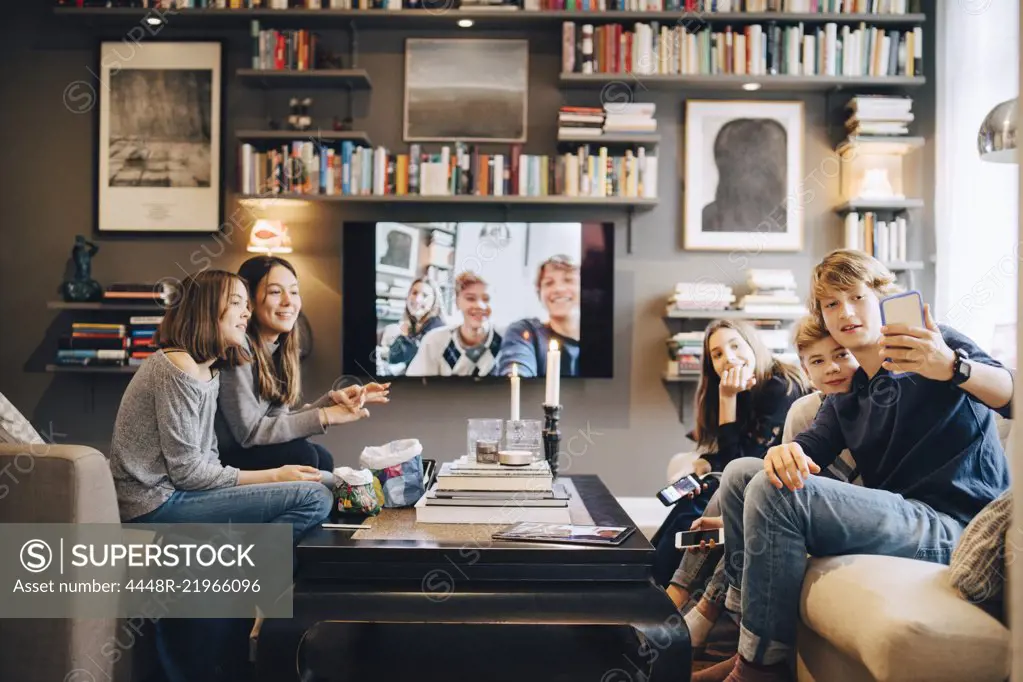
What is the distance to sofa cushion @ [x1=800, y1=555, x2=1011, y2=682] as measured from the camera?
1.45 metres

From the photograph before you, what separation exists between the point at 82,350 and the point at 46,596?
2259 millimetres

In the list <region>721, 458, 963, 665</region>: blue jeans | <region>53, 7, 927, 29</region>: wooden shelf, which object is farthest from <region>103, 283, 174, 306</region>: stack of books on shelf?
<region>721, 458, 963, 665</region>: blue jeans

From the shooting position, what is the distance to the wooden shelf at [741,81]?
3734mm

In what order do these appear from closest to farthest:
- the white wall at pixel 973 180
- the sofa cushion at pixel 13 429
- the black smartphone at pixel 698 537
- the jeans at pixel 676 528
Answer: the sofa cushion at pixel 13 429
the black smartphone at pixel 698 537
the jeans at pixel 676 528
the white wall at pixel 973 180

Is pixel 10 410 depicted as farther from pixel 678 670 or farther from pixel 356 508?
pixel 678 670

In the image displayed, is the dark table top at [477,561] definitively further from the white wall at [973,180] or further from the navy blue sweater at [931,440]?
the white wall at [973,180]

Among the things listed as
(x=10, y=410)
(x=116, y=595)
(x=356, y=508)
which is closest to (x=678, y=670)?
(x=356, y=508)

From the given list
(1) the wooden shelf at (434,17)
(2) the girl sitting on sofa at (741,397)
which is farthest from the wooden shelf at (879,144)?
(2) the girl sitting on sofa at (741,397)

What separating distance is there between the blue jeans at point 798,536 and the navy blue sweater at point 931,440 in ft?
0.26

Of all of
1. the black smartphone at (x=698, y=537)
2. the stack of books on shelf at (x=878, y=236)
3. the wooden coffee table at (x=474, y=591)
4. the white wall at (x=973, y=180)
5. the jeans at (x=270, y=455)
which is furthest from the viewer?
the stack of books on shelf at (x=878, y=236)

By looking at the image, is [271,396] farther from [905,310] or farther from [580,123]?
[580,123]

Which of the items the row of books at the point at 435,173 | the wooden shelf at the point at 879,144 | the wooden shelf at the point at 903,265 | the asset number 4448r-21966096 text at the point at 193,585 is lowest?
the asset number 4448r-21966096 text at the point at 193,585

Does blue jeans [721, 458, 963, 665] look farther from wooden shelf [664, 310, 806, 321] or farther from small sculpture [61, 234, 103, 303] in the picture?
small sculpture [61, 234, 103, 303]

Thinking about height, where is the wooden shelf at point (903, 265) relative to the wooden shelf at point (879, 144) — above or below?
below
